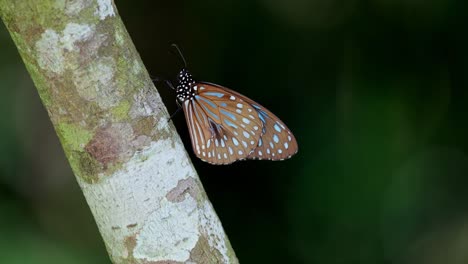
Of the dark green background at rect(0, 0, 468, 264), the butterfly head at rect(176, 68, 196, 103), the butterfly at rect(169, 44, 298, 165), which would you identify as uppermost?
the butterfly head at rect(176, 68, 196, 103)

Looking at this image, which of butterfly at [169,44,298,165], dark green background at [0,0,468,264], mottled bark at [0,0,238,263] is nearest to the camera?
mottled bark at [0,0,238,263]

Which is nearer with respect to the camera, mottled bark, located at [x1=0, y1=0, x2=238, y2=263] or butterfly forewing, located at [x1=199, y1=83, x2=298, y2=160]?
mottled bark, located at [x1=0, y1=0, x2=238, y2=263]

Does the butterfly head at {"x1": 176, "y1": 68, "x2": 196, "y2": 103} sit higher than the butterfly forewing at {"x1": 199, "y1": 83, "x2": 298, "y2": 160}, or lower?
higher

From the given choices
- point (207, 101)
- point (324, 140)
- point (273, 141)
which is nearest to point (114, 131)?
point (207, 101)

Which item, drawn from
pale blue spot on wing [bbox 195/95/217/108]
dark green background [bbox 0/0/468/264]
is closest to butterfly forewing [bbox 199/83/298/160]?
pale blue spot on wing [bbox 195/95/217/108]

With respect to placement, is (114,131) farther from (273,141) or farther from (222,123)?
(273,141)

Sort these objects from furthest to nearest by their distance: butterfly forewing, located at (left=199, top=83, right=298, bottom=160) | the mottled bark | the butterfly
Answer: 1. butterfly forewing, located at (left=199, top=83, right=298, bottom=160)
2. the butterfly
3. the mottled bark

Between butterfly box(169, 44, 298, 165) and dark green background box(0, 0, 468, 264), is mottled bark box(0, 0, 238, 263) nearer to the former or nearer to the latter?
butterfly box(169, 44, 298, 165)
